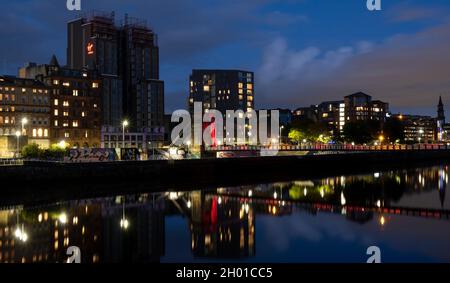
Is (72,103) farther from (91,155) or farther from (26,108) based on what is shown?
(91,155)

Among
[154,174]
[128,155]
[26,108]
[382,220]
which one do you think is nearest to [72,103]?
[26,108]

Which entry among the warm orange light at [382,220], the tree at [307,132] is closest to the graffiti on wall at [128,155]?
the warm orange light at [382,220]

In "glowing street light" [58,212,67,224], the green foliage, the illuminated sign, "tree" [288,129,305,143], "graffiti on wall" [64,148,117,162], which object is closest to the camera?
"glowing street light" [58,212,67,224]

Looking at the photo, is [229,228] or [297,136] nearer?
[229,228]

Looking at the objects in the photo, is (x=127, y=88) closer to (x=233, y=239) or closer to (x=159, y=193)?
(x=159, y=193)

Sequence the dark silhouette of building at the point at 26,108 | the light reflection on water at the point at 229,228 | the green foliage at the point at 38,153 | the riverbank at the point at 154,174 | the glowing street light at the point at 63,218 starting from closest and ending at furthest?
1. the light reflection on water at the point at 229,228
2. the glowing street light at the point at 63,218
3. the riverbank at the point at 154,174
4. the green foliage at the point at 38,153
5. the dark silhouette of building at the point at 26,108

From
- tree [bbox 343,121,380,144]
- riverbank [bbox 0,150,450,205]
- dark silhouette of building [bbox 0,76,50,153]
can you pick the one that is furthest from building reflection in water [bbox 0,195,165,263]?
tree [bbox 343,121,380,144]

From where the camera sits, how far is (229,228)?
35406 millimetres

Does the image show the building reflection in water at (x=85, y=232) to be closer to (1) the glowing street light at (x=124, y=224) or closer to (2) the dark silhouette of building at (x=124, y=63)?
(1) the glowing street light at (x=124, y=224)

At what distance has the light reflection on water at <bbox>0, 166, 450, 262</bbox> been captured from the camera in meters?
27.4

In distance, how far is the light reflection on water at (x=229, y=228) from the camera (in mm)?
27359

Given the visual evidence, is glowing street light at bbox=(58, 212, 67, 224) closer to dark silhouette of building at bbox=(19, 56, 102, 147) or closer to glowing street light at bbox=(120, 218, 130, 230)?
glowing street light at bbox=(120, 218, 130, 230)
